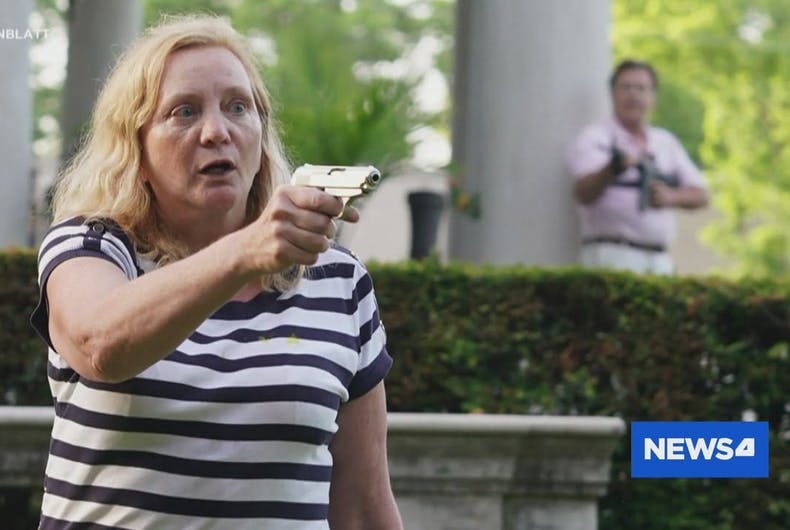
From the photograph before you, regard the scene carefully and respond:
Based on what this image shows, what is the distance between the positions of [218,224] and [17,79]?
7.89 meters

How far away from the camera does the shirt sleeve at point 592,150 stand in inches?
400

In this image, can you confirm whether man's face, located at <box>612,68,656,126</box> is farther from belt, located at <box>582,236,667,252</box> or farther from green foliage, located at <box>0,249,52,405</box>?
green foliage, located at <box>0,249,52,405</box>

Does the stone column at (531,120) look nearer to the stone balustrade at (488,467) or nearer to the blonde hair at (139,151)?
the stone balustrade at (488,467)

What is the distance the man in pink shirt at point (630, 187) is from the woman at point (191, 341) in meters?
6.96

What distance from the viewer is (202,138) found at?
2914 mm

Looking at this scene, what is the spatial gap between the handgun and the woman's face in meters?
0.53

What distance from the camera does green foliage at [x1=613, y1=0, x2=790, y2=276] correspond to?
33375 millimetres

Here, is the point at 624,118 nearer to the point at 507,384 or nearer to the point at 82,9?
the point at 507,384

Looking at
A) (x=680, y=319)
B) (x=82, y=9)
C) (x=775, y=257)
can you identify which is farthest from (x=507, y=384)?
(x=775, y=257)

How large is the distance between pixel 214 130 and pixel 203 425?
49 centimetres

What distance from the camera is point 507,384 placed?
23.3 ft

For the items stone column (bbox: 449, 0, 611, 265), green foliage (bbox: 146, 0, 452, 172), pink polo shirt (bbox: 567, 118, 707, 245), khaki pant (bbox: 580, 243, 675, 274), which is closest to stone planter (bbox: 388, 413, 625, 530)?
green foliage (bbox: 146, 0, 452, 172)

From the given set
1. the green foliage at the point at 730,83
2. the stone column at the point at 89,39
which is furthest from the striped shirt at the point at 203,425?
the green foliage at the point at 730,83

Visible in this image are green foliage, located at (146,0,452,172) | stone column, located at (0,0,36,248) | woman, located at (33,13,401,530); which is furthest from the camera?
stone column, located at (0,0,36,248)
